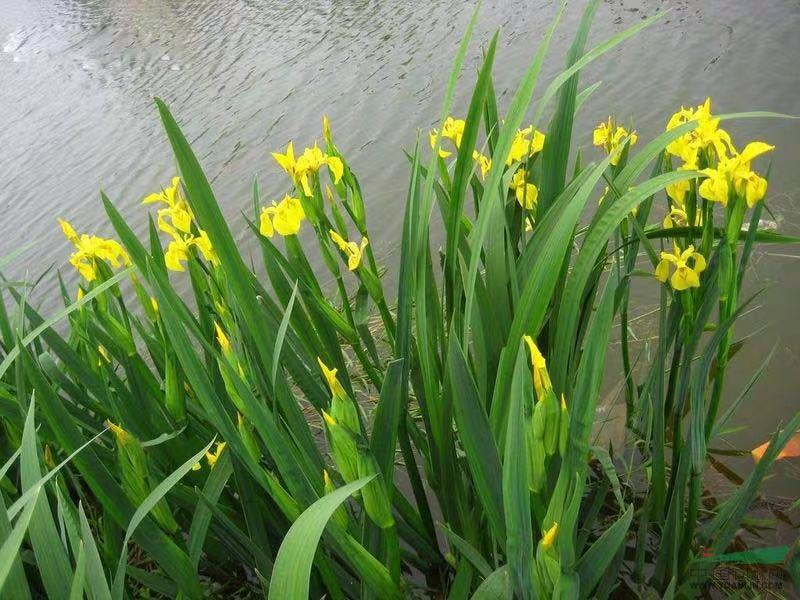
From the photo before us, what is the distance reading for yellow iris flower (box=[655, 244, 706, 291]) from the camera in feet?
2.91

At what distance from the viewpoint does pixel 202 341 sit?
955mm

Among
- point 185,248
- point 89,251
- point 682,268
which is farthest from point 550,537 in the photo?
point 89,251

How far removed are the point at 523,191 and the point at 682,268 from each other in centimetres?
30

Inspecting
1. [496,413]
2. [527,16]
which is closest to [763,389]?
[496,413]

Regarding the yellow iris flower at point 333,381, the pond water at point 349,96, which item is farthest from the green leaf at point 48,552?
the pond water at point 349,96

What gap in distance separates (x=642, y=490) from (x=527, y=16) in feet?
10.7

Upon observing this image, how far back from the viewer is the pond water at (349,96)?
8.00 ft

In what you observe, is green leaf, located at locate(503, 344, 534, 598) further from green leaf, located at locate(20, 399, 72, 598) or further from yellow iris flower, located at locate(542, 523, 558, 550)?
green leaf, located at locate(20, 399, 72, 598)

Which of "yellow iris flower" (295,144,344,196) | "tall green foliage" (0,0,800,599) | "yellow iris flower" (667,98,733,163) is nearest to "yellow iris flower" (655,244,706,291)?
"tall green foliage" (0,0,800,599)

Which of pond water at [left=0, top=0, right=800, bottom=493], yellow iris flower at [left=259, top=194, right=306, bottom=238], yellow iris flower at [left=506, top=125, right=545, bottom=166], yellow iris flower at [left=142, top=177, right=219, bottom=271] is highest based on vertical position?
yellow iris flower at [left=142, top=177, right=219, bottom=271]

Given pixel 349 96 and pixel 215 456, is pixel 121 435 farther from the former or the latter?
pixel 349 96

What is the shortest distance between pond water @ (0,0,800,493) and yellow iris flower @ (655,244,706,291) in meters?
0.73

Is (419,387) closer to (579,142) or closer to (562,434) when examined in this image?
(562,434)

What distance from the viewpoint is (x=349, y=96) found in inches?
146
